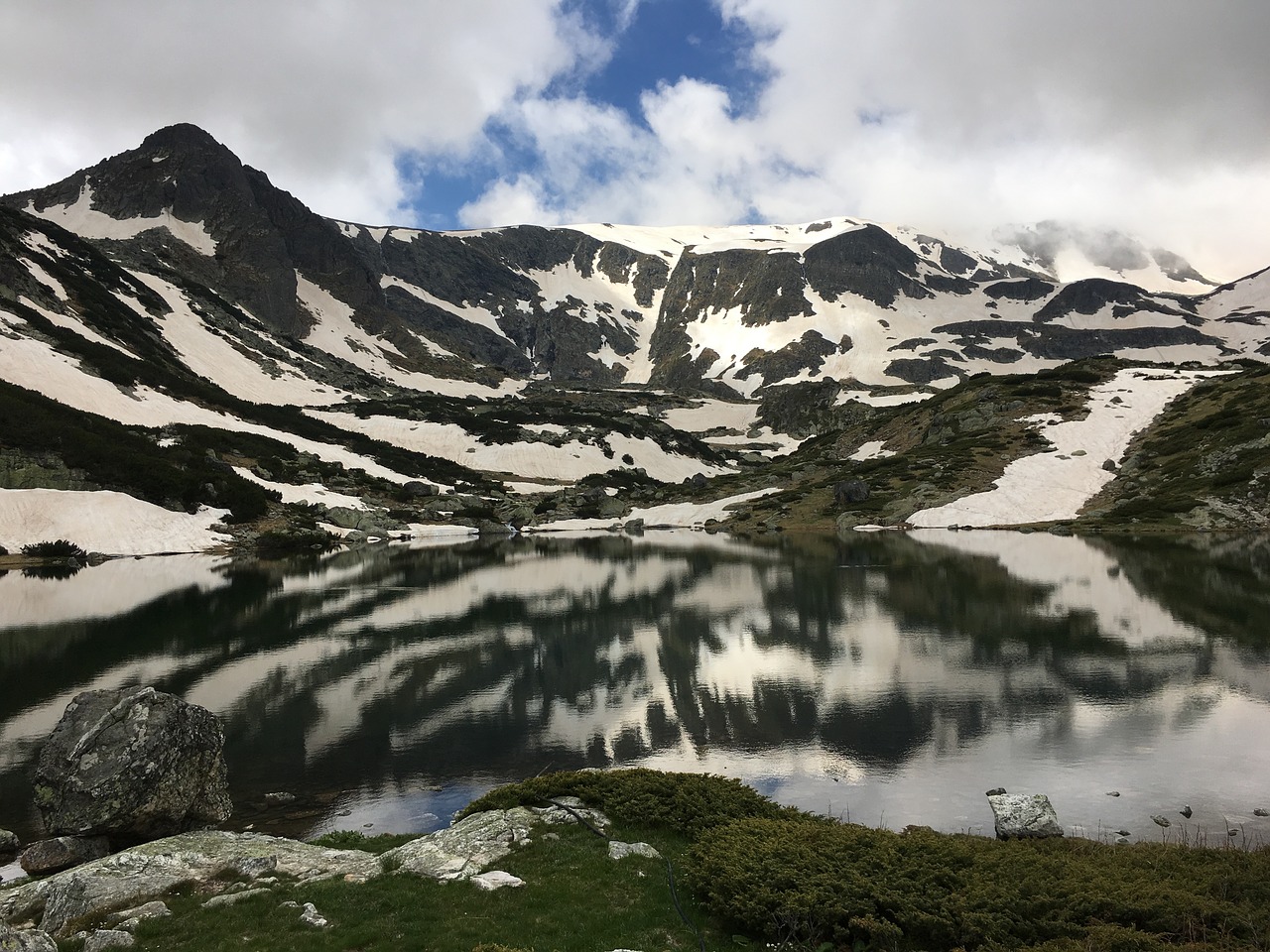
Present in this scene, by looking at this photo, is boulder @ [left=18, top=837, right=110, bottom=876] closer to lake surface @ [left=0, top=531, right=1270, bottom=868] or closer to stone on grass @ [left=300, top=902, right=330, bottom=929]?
lake surface @ [left=0, top=531, right=1270, bottom=868]

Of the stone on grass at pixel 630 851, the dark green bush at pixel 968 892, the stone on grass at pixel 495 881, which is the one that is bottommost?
the stone on grass at pixel 630 851

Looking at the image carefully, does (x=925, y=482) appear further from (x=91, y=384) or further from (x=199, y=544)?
(x=91, y=384)

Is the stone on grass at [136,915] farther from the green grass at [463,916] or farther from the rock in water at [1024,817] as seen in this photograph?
the rock in water at [1024,817]

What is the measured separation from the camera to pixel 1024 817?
49.9 feet

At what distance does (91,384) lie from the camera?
352 ft

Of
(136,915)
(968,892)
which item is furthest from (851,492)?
(136,915)

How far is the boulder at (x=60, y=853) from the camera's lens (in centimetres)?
1510

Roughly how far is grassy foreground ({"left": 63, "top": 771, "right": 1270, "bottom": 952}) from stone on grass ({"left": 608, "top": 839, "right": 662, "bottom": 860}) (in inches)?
8.9

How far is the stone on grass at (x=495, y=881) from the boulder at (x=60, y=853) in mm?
9074

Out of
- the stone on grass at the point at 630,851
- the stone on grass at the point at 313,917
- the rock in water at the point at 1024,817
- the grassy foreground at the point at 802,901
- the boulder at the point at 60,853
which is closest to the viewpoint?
the grassy foreground at the point at 802,901

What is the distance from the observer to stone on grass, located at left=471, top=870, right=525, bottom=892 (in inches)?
485

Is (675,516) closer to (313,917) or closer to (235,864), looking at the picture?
(235,864)

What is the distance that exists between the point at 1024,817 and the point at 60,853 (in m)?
20.8

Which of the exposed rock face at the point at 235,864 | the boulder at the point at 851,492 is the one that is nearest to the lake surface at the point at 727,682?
the exposed rock face at the point at 235,864
